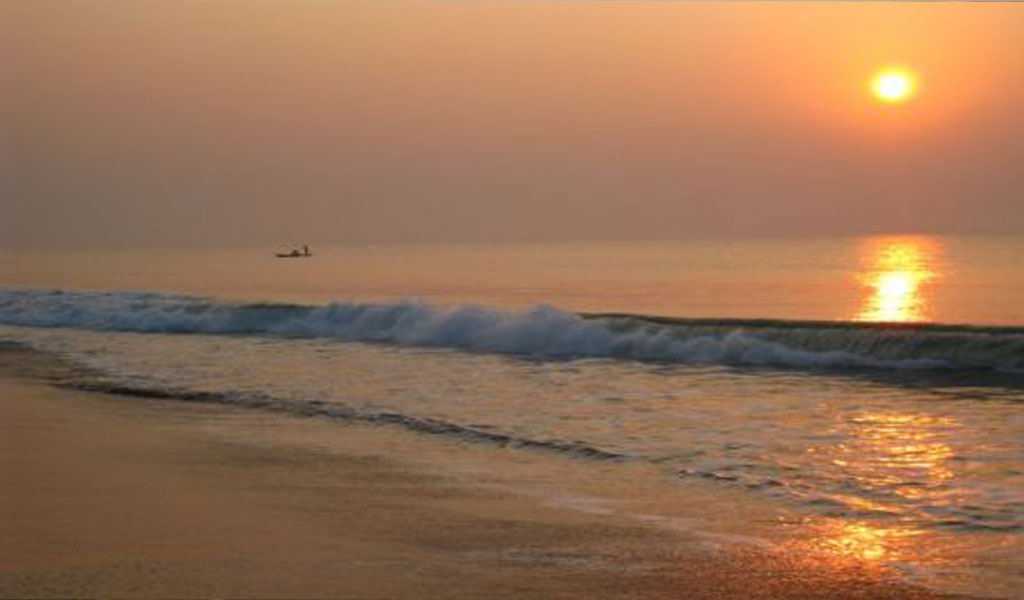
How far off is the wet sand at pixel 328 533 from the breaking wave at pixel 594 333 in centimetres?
1285

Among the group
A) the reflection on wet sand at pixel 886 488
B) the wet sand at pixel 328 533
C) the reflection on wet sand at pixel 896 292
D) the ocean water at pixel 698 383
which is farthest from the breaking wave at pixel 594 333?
the wet sand at pixel 328 533

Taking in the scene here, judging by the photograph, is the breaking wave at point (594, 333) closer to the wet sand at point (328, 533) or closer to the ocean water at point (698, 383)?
the ocean water at point (698, 383)

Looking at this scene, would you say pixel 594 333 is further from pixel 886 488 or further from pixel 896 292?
Answer: pixel 896 292

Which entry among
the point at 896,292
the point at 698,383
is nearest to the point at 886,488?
the point at 698,383

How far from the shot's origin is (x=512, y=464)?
11.9 m

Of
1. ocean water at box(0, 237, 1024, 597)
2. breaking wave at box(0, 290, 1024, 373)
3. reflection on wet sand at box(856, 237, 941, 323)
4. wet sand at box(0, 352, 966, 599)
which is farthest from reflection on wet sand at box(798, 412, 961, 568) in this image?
reflection on wet sand at box(856, 237, 941, 323)

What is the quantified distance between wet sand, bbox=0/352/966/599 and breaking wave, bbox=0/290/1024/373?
12.8 meters

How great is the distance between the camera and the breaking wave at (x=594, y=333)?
2392 cm

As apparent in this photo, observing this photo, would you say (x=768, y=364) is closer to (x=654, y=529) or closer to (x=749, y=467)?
(x=749, y=467)

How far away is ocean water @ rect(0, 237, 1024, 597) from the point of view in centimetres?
984

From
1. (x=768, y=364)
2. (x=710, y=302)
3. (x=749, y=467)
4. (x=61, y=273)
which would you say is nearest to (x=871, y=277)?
(x=710, y=302)

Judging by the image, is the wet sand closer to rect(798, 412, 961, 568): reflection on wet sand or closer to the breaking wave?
rect(798, 412, 961, 568): reflection on wet sand

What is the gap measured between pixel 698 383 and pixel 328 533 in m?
11.8

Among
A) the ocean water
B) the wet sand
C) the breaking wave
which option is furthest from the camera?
the breaking wave
